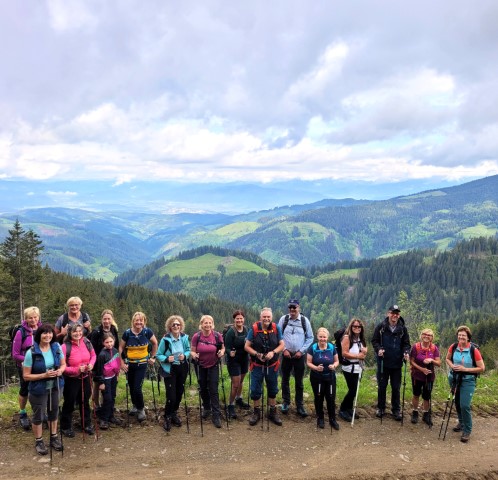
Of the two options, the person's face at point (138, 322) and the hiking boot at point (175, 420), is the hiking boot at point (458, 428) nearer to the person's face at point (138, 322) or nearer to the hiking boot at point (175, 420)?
the hiking boot at point (175, 420)

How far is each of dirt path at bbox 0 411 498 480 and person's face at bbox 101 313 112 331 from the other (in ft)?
10.4

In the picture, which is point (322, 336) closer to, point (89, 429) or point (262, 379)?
point (262, 379)

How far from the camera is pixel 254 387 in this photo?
13289 millimetres

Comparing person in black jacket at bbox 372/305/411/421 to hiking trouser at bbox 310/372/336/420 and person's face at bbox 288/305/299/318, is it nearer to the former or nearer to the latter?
hiking trouser at bbox 310/372/336/420

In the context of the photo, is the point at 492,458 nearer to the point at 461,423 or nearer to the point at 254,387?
the point at 461,423

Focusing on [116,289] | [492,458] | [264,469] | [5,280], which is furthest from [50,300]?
[116,289]

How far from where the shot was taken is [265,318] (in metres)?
12.8

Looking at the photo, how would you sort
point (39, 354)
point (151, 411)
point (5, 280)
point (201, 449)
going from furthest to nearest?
point (5, 280), point (151, 411), point (201, 449), point (39, 354)

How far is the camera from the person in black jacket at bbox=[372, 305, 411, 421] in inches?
538

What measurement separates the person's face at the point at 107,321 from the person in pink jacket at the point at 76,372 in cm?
73

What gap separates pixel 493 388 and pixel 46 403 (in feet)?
58.8

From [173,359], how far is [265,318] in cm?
311

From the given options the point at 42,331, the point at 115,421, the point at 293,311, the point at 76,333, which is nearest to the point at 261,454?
the point at 293,311

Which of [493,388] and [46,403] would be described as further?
[493,388]
